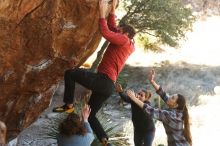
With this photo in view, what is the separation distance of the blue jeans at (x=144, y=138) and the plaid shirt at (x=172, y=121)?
0.90 m

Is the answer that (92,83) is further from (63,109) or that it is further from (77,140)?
(77,140)

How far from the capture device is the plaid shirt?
6906mm

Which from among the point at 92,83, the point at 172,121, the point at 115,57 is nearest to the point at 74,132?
the point at 92,83

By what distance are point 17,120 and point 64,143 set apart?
10.6 ft

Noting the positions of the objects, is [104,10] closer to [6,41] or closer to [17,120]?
[6,41]

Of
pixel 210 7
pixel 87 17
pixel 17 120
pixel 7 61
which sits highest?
pixel 210 7

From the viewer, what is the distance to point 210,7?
29.9 meters

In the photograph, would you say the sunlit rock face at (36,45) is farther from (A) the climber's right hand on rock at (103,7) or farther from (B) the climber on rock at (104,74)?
(B) the climber on rock at (104,74)

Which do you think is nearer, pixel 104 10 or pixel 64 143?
pixel 64 143

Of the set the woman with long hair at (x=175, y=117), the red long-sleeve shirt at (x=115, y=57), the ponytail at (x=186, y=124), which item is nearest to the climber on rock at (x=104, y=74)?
the red long-sleeve shirt at (x=115, y=57)

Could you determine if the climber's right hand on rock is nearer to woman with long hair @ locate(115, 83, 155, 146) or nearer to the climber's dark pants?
the climber's dark pants

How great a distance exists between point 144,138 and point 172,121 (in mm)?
1216

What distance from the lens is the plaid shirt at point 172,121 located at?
6906 mm

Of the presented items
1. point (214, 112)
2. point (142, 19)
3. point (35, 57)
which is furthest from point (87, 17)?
point (142, 19)
